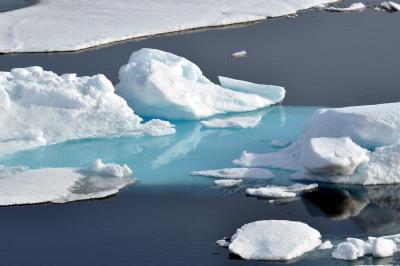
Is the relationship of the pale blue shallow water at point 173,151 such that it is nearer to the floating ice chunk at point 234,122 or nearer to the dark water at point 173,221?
the floating ice chunk at point 234,122

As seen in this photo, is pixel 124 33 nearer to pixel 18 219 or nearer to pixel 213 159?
pixel 213 159

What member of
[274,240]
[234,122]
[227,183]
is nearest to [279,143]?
[234,122]

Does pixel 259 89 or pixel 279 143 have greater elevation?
pixel 259 89

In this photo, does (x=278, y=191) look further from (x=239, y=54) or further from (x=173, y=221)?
(x=239, y=54)

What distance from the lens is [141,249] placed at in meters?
10.8

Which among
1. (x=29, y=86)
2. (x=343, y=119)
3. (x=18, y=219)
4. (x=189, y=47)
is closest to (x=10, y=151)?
(x=29, y=86)

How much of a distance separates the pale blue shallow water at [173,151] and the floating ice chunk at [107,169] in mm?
240

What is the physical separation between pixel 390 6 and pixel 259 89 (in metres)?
7.19

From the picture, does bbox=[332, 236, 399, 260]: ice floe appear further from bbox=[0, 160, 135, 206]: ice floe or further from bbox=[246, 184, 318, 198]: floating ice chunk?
bbox=[0, 160, 135, 206]: ice floe

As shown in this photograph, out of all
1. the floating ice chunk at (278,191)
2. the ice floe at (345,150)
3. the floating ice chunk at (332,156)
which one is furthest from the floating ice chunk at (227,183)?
the floating ice chunk at (332,156)

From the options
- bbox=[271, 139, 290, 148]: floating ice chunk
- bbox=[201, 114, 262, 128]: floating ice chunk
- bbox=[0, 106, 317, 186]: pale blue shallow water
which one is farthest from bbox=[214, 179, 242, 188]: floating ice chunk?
bbox=[201, 114, 262, 128]: floating ice chunk

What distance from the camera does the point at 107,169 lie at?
41.3 feet

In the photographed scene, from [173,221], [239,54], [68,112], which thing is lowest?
[173,221]

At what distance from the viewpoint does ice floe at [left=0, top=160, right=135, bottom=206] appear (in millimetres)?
11891
